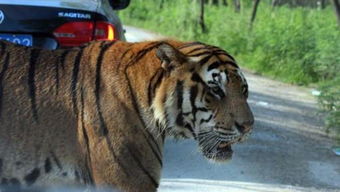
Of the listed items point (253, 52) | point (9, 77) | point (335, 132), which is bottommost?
point (253, 52)

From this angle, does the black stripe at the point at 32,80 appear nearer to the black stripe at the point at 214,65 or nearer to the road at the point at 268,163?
the black stripe at the point at 214,65

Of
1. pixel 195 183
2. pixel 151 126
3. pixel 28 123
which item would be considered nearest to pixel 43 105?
pixel 28 123

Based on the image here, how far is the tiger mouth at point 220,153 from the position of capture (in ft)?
11.3

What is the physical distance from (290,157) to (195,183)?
1922mm

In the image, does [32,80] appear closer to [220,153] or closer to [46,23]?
[220,153]

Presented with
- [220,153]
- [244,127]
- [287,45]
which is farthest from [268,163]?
[287,45]

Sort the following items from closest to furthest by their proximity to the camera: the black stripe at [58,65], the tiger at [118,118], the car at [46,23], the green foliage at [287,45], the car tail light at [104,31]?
the tiger at [118,118], the black stripe at [58,65], the car at [46,23], the car tail light at [104,31], the green foliage at [287,45]

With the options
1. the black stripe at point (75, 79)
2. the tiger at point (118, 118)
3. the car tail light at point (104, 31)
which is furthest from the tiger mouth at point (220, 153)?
the car tail light at point (104, 31)

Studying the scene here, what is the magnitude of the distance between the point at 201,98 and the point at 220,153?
0.35 meters

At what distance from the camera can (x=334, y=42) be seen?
13.2 m

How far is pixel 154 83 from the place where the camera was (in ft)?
11.0

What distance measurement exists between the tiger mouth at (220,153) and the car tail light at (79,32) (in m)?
2.07

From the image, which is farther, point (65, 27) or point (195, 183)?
point (195, 183)

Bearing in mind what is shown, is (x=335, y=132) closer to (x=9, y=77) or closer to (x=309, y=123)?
(x=309, y=123)
